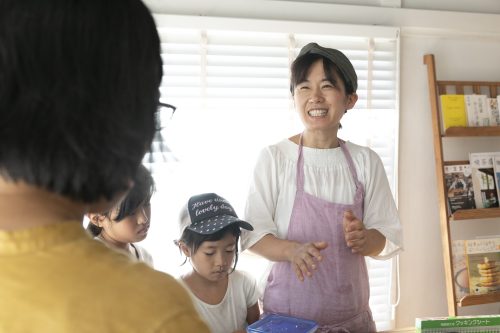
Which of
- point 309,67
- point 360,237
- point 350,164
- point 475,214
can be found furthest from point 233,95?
point 475,214

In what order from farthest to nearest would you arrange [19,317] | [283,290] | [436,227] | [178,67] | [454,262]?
[436,227]
[454,262]
[178,67]
[283,290]
[19,317]

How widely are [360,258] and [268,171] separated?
0.41m

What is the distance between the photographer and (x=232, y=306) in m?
1.44

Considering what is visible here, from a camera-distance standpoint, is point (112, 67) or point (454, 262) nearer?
point (112, 67)

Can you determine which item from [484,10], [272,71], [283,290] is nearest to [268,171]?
[283,290]

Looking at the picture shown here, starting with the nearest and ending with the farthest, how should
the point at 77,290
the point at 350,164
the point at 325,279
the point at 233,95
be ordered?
the point at 77,290
the point at 325,279
the point at 350,164
the point at 233,95

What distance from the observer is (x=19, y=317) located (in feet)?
1.21

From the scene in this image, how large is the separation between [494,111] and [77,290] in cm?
236

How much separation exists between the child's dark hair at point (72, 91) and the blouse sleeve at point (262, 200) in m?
1.02

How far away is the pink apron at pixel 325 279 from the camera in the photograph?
140 cm

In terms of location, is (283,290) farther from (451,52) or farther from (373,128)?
A: (451,52)

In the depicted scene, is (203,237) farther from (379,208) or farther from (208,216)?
(379,208)

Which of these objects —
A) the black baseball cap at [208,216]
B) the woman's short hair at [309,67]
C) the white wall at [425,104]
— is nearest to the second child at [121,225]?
the black baseball cap at [208,216]

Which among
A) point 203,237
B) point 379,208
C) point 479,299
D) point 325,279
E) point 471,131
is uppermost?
point 471,131
